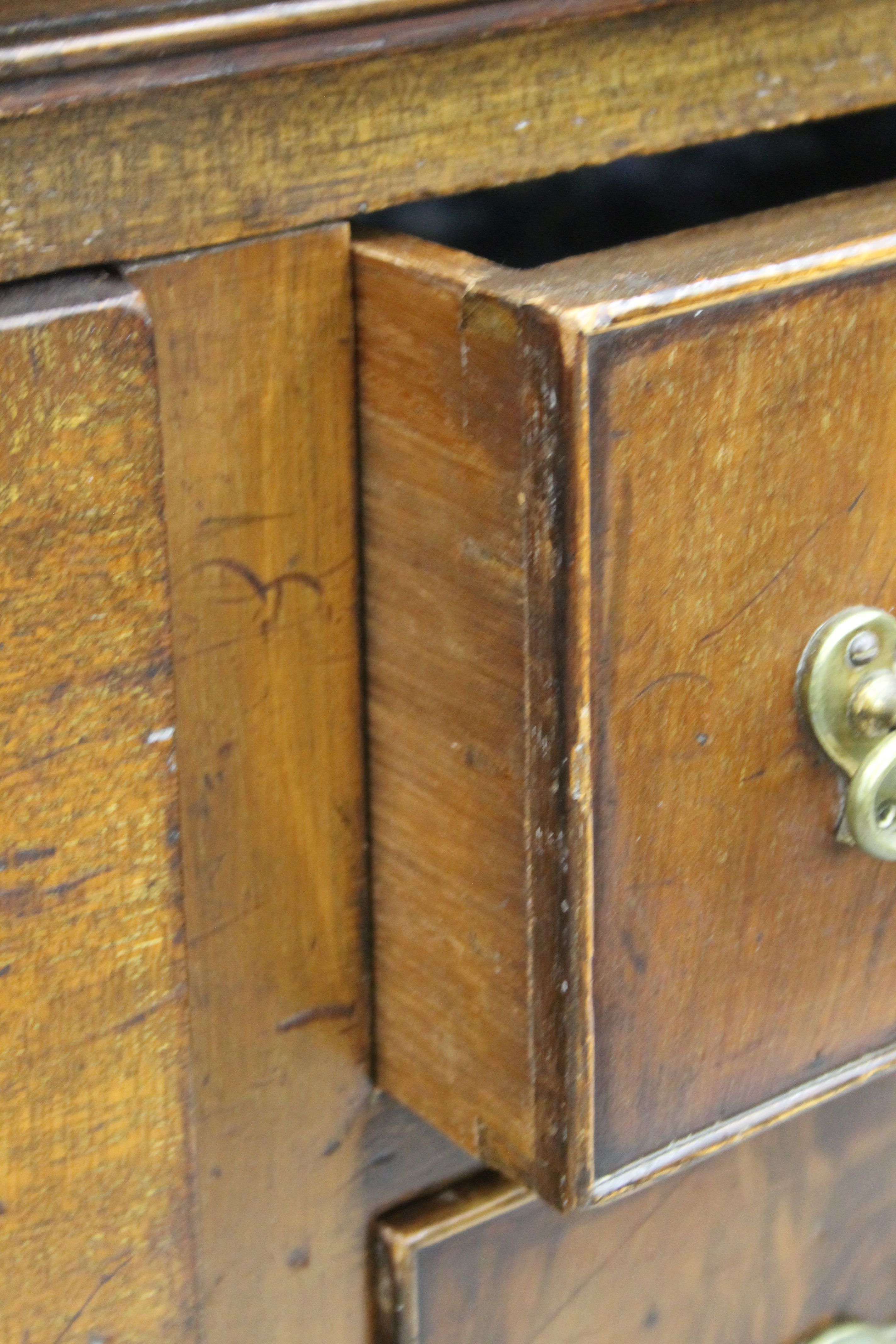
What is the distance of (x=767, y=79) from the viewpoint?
58cm

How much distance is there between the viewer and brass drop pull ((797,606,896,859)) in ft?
1.74

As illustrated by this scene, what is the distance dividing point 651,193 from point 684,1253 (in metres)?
0.46

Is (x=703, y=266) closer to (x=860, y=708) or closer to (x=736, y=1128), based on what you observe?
(x=860, y=708)

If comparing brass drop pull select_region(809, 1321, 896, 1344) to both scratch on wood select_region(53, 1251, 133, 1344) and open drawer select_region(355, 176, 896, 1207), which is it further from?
scratch on wood select_region(53, 1251, 133, 1344)

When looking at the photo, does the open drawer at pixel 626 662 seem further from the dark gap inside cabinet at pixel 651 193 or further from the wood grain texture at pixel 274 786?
the dark gap inside cabinet at pixel 651 193

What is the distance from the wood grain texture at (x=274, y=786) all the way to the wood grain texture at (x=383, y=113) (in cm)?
2

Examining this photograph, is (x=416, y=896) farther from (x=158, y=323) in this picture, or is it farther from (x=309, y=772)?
(x=158, y=323)

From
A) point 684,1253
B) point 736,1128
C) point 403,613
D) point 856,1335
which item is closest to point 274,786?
point 403,613

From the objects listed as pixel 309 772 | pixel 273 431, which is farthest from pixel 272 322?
pixel 309 772

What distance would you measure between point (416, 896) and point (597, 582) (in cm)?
16

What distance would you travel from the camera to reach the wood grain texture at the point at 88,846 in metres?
0.47

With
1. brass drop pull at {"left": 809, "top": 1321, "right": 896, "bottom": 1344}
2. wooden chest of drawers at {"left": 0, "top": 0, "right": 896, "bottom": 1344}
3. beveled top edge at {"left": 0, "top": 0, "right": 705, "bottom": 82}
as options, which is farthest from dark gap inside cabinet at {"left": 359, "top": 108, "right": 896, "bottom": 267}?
brass drop pull at {"left": 809, "top": 1321, "right": 896, "bottom": 1344}

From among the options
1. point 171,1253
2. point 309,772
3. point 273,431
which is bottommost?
point 171,1253

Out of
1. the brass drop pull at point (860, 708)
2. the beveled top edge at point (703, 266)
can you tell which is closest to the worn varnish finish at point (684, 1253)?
the brass drop pull at point (860, 708)
